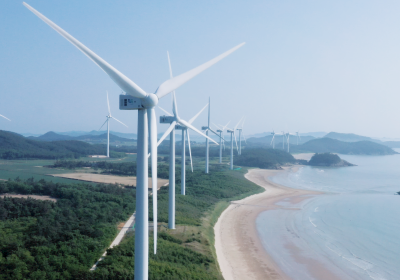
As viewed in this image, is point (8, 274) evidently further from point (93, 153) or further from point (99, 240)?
point (93, 153)

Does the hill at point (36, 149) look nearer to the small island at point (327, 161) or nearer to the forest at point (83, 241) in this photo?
the forest at point (83, 241)

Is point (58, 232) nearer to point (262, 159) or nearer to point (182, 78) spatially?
point (182, 78)

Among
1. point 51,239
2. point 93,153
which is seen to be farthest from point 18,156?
point 51,239

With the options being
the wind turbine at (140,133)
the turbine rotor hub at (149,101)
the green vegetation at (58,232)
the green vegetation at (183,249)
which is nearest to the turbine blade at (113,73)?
the wind turbine at (140,133)

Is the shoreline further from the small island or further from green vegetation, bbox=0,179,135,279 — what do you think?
the small island

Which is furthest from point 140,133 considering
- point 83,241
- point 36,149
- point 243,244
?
point 36,149

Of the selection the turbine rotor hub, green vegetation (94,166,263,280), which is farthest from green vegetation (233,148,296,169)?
the turbine rotor hub
